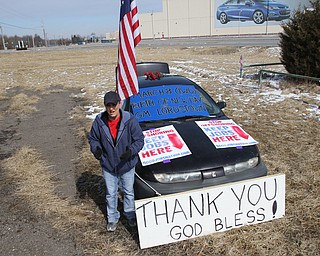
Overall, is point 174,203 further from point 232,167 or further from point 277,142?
point 277,142

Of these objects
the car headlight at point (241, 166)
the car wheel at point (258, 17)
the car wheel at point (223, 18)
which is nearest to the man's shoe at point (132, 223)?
the car headlight at point (241, 166)

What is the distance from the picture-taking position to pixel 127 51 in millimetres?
4551

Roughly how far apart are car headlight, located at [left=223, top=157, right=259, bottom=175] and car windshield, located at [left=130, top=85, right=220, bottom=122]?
3.65ft

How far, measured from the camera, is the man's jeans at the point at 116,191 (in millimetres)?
3324

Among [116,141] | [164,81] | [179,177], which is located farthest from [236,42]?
[116,141]

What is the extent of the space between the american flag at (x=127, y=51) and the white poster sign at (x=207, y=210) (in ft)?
6.58

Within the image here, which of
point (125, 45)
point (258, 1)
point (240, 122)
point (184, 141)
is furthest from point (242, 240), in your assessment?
point (258, 1)

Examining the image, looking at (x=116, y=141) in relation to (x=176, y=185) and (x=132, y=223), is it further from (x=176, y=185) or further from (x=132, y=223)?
(x=132, y=223)

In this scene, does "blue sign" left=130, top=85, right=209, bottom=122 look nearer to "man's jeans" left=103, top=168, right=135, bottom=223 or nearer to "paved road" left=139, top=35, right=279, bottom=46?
"man's jeans" left=103, top=168, right=135, bottom=223

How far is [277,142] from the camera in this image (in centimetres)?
591

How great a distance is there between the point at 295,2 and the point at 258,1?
9429 millimetres

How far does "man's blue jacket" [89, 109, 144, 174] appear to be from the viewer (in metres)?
3.16

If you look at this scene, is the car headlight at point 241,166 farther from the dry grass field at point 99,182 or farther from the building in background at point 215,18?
the building in background at point 215,18

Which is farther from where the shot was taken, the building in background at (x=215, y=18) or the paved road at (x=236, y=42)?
the building in background at (x=215, y=18)
